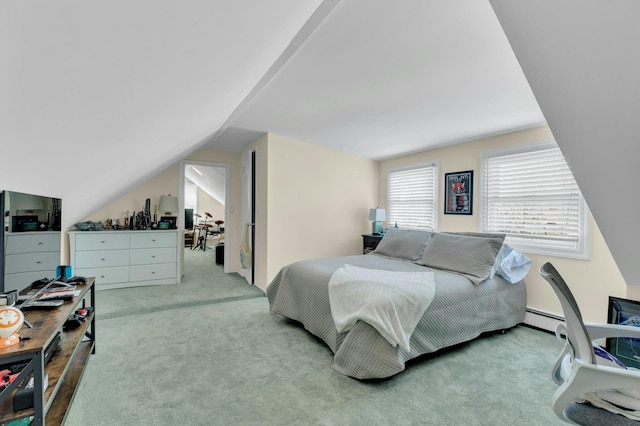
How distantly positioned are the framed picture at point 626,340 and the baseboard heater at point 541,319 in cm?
59

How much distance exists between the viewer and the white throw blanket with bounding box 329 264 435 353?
2.09 m

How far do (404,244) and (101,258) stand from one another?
13.4ft

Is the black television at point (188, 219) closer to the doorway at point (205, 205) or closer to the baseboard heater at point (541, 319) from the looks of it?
the doorway at point (205, 205)

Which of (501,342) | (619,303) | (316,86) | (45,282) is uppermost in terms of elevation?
(316,86)

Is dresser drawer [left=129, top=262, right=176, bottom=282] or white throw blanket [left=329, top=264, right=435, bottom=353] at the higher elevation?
white throw blanket [left=329, top=264, right=435, bottom=353]

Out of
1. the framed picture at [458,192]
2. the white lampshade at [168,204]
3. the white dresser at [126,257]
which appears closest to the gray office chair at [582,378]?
the framed picture at [458,192]

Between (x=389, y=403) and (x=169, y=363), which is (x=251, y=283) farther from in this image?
(x=389, y=403)

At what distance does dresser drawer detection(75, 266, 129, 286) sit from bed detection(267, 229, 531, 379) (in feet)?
8.10

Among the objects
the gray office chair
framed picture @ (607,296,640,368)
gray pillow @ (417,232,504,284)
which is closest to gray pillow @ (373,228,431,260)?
gray pillow @ (417,232,504,284)

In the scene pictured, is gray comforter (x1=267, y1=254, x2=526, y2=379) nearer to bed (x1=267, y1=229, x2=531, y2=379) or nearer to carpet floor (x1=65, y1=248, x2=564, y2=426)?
bed (x1=267, y1=229, x2=531, y2=379)

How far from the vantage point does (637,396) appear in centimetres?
104

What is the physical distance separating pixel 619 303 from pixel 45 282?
4230 mm

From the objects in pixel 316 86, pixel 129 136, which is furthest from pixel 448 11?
pixel 129 136

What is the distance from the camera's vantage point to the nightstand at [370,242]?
15.2 ft
